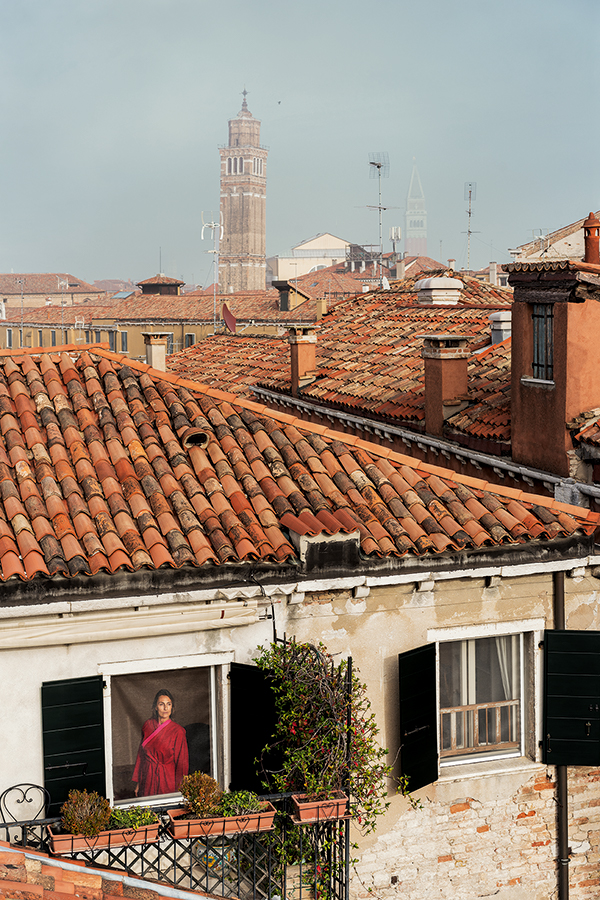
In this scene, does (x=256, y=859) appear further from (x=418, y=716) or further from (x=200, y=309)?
(x=200, y=309)

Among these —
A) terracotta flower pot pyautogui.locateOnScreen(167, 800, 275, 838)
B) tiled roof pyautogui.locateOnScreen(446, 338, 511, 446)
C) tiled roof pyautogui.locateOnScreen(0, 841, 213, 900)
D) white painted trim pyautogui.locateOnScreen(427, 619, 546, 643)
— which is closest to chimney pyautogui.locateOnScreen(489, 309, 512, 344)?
tiled roof pyautogui.locateOnScreen(446, 338, 511, 446)

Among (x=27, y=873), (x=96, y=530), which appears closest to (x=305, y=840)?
(x=27, y=873)

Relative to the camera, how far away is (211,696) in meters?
8.28

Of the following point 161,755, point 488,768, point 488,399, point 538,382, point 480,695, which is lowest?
point 488,768

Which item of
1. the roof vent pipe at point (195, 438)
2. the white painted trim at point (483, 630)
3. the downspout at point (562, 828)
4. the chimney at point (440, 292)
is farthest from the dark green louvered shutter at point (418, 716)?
the chimney at point (440, 292)

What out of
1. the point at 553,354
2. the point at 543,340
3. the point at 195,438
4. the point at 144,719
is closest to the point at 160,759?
the point at 144,719

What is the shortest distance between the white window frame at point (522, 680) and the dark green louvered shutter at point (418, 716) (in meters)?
0.19

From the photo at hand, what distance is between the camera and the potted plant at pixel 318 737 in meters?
7.46

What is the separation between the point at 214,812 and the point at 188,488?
2825 mm

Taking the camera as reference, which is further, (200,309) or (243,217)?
(243,217)

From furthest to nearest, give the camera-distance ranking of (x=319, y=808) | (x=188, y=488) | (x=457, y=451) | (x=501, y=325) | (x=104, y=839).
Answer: (x=501, y=325)
(x=457, y=451)
(x=188, y=488)
(x=319, y=808)
(x=104, y=839)

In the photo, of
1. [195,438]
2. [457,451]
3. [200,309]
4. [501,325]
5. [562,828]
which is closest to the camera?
[562,828]

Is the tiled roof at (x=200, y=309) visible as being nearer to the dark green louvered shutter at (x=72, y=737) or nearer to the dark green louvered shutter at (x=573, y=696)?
the dark green louvered shutter at (x=573, y=696)

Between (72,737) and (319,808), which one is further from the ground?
(72,737)
